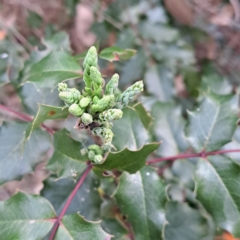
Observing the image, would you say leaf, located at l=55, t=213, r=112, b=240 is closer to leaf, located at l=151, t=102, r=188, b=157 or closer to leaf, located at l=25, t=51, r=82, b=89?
leaf, located at l=25, t=51, r=82, b=89

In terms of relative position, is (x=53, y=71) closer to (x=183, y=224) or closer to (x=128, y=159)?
(x=128, y=159)

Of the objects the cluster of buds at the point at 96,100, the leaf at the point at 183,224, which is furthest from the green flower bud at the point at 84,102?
the leaf at the point at 183,224

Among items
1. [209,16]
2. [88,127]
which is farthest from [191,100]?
[88,127]

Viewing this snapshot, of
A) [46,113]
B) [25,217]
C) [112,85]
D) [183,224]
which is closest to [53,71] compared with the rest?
[46,113]

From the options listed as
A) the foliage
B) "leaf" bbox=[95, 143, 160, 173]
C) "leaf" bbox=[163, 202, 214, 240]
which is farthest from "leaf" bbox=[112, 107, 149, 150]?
"leaf" bbox=[163, 202, 214, 240]

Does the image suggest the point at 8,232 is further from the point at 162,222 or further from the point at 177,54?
the point at 177,54

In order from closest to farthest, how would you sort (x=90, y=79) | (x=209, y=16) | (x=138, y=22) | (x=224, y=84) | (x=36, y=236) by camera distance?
(x=90, y=79)
(x=36, y=236)
(x=224, y=84)
(x=138, y=22)
(x=209, y=16)
